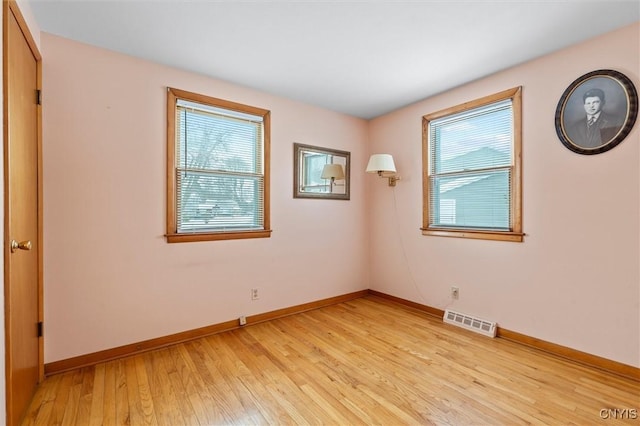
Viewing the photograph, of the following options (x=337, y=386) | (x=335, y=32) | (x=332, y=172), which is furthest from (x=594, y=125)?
(x=337, y=386)

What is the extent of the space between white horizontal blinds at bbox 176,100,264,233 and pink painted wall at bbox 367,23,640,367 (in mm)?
2042

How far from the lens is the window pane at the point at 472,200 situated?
282cm

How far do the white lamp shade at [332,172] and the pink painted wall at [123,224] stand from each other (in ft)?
1.83

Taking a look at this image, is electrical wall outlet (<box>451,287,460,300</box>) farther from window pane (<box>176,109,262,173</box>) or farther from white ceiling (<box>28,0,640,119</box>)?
window pane (<box>176,109,262,173</box>)

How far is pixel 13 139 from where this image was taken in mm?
1574

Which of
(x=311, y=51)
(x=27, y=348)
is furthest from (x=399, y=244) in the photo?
(x=27, y=348)

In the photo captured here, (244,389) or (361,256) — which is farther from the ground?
(361,256)

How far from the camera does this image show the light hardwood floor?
171 cm

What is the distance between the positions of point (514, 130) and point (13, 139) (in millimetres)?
3593

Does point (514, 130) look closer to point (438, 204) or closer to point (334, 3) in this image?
point (438, 204)

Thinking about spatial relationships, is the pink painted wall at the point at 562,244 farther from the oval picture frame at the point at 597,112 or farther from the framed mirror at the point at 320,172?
the framed mirror at the point at 320,172

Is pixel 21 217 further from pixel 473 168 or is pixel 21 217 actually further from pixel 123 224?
pixel 473 168

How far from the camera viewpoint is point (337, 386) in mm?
2004

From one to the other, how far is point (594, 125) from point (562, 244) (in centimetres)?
94
